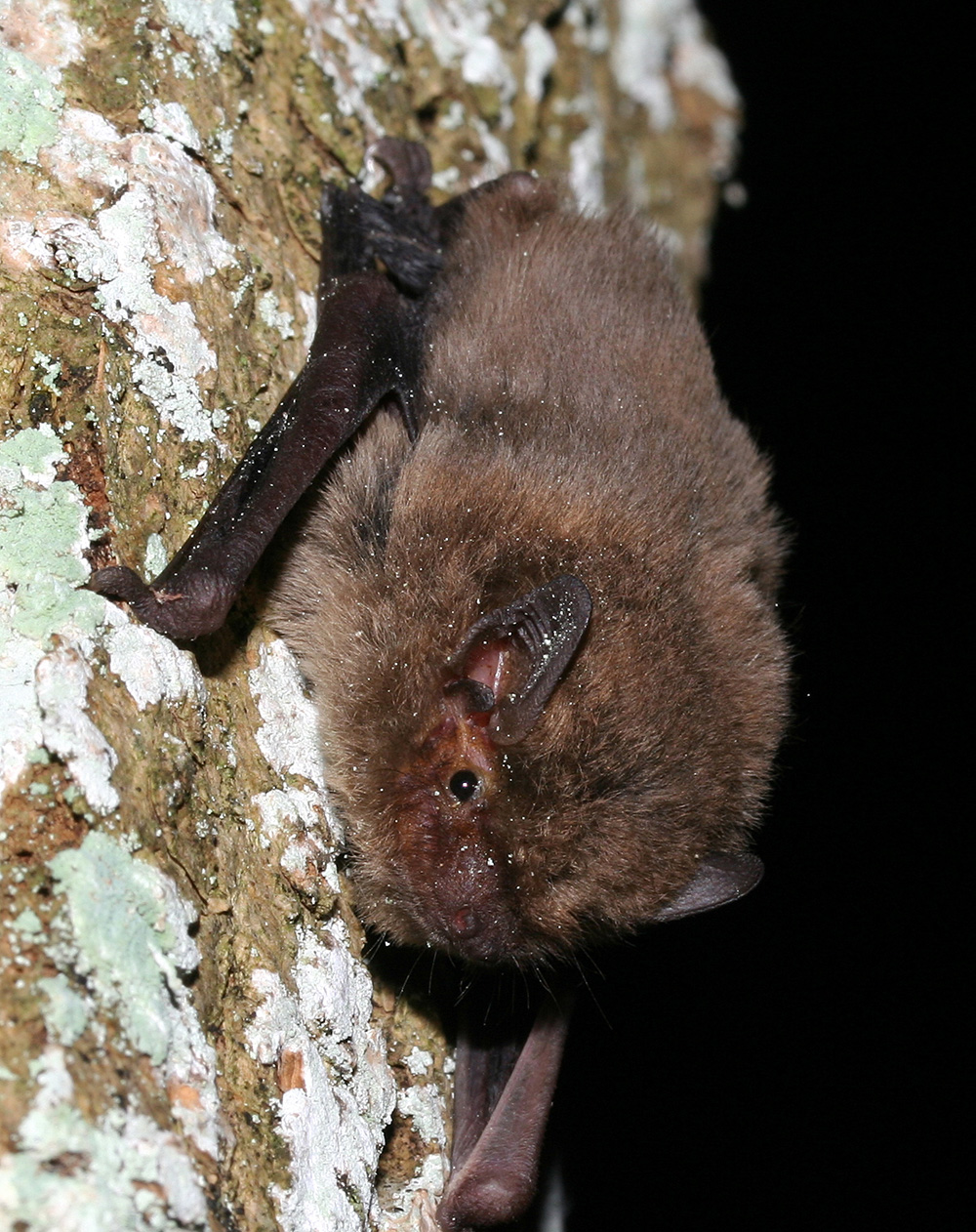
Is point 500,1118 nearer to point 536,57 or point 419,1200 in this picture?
point 419,1200

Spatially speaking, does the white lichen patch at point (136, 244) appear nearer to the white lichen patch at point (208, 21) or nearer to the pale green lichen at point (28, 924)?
the white lichen patch at point (208, 21)

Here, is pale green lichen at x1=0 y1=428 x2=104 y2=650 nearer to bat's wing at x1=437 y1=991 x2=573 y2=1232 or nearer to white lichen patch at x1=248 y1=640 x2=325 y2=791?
white lichen patch at x1=248 y1=640 x2=325 y2=791

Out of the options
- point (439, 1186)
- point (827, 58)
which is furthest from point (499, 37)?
point (439, 1186)

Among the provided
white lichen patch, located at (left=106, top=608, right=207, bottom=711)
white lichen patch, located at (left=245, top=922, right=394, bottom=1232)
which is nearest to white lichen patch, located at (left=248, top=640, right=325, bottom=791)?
white lichen patch, located at (left=106, top=608, right=207, bottom=711)

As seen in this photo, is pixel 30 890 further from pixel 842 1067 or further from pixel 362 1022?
pixel 842 1067

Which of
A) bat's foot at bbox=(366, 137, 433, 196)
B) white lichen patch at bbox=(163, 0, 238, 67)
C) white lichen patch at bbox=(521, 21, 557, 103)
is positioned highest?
white lichen patch at bbox=(521, 21, 557, 103)

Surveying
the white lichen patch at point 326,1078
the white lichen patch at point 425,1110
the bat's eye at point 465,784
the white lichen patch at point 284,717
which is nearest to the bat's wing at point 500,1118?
the white lichen patch at point 425,1110
